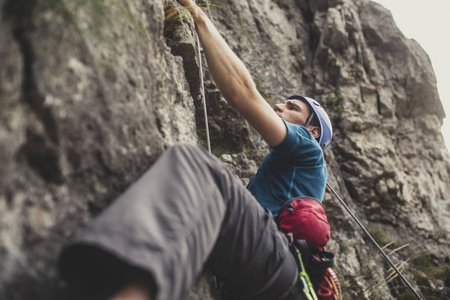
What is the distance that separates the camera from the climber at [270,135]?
245 centimetres

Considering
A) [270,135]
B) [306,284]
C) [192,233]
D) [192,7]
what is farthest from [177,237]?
[192,7]

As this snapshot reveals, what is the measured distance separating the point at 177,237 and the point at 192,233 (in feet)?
0.30

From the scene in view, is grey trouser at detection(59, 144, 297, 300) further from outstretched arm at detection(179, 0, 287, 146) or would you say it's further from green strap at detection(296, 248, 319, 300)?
outstretched arm at detection(179, 0, 287, 146)

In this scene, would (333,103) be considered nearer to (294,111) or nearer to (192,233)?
(294,111)

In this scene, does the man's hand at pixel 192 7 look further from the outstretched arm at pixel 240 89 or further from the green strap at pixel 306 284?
the green strap at pixel 306 284

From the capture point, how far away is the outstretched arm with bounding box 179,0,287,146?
2.42 m

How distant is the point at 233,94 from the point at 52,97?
1.55 m

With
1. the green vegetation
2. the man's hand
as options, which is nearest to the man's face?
the man's hand

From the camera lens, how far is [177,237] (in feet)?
3.80

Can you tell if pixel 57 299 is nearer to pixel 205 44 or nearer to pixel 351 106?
pixel 205 44

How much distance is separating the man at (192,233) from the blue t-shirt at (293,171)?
12 mm

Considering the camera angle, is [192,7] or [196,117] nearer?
[192,7]

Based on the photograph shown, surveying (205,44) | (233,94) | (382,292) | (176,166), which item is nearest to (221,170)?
(176,166)

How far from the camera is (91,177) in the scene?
138 centimetres
